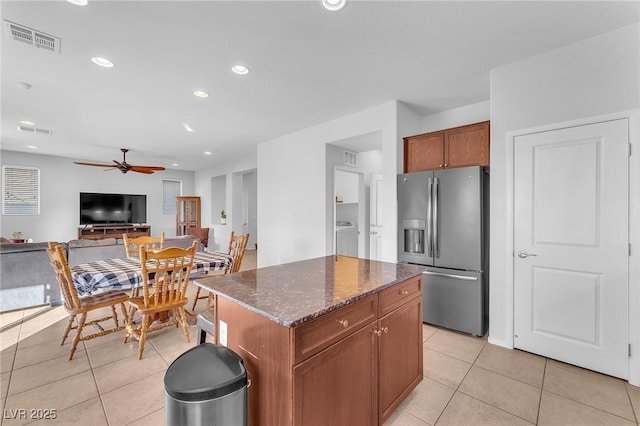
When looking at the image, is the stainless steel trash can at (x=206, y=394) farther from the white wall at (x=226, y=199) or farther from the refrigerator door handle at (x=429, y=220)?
the white wall at (x=226, y=199)

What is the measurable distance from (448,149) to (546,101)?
3.14 feet

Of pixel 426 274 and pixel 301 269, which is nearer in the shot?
pixel 301 269

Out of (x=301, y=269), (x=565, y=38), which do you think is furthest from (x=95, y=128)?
(x=565, y=38)

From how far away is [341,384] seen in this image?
4.35 feet

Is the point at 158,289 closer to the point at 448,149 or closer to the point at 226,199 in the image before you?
the point at 448,149

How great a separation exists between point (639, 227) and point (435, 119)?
263 centimetres

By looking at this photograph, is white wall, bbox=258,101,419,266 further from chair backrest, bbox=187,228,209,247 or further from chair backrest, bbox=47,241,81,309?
chair backrest, bbox=187,228,209,247

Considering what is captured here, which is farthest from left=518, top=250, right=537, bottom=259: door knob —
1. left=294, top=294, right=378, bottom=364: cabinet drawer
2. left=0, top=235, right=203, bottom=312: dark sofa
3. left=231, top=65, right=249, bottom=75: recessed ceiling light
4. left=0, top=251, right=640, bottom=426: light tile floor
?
left=0, top=235, right=203, bottom=312: dark sofa

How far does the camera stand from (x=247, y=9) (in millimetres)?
1989

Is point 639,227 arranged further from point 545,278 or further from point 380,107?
point 380,107

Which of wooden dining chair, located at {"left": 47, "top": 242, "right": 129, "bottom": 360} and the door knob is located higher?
the door knob

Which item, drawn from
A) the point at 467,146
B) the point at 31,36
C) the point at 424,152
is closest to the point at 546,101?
the point at 467,146

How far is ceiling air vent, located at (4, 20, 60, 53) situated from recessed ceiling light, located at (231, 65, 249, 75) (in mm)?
1395

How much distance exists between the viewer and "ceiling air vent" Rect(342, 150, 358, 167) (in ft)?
16.2
